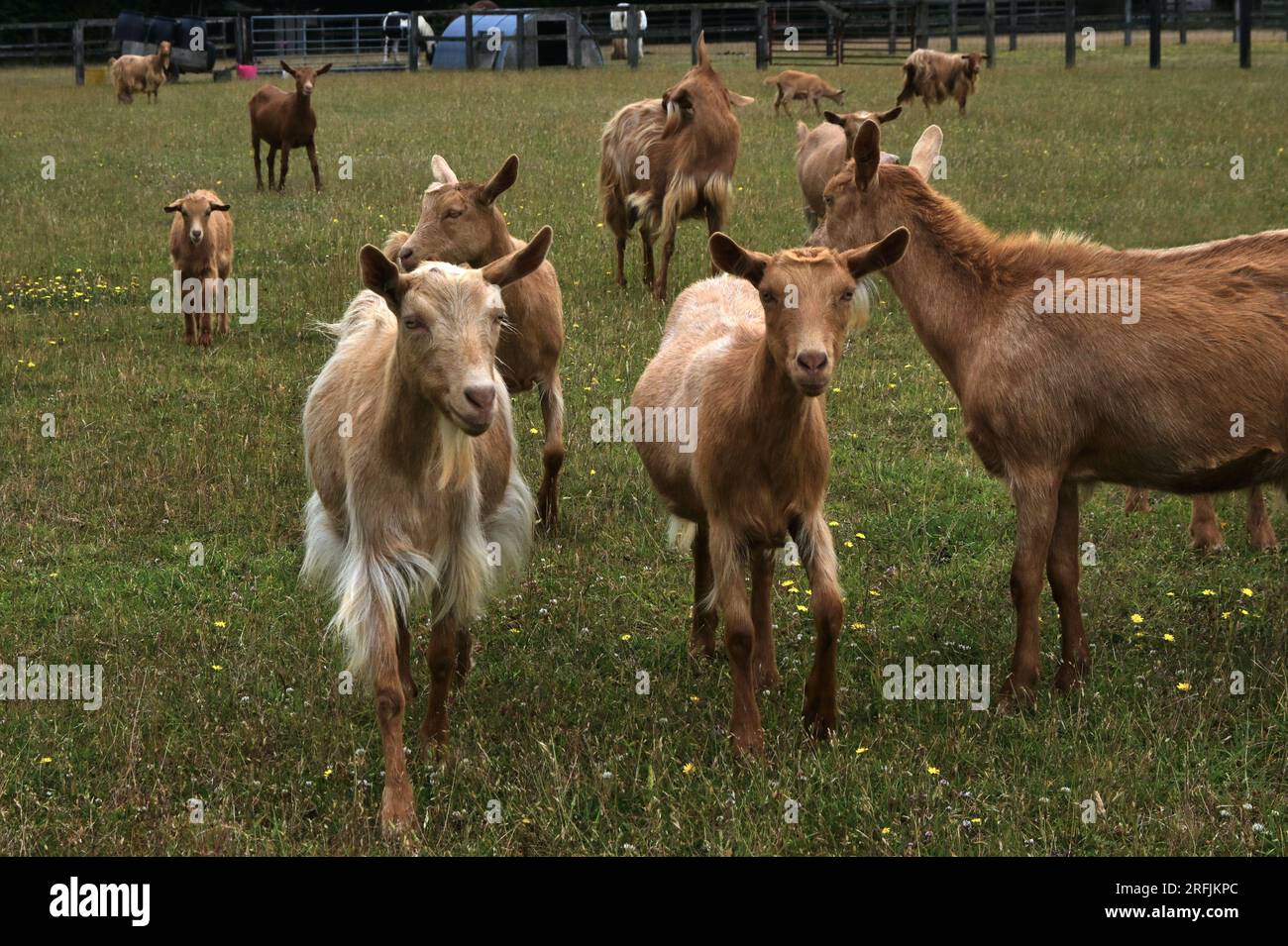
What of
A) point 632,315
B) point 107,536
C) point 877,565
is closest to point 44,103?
point 632,315

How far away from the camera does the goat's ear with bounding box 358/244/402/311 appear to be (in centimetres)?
498

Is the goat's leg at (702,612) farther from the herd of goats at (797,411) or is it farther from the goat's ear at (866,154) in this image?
the goat's ear at (866,154)

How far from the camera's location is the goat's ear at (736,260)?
530 centimetres

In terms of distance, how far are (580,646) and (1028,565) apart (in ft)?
6.37

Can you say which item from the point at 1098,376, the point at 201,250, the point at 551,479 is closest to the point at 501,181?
the point at 551,479

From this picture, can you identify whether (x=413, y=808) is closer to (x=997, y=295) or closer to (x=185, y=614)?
(x=185, y=614)

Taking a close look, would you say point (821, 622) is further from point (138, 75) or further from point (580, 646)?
point (138, 75)

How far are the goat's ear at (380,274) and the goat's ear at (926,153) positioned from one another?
273 centimetres

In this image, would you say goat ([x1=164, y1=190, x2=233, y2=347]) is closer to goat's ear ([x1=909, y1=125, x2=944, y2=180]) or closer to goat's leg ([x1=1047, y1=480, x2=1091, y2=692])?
goat's ear ([x1=909, y1=125, x2=944, y2=180])

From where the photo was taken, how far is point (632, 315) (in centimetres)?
1209

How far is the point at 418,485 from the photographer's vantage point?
5.35 metres

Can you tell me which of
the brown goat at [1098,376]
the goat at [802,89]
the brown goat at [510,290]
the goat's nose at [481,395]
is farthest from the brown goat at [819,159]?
the goat at [802,89]

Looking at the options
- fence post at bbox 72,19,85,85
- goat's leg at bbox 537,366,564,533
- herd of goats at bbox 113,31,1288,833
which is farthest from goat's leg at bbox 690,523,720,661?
fence post at bbox 72,19,85,85

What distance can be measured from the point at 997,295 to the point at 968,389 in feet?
1.42
